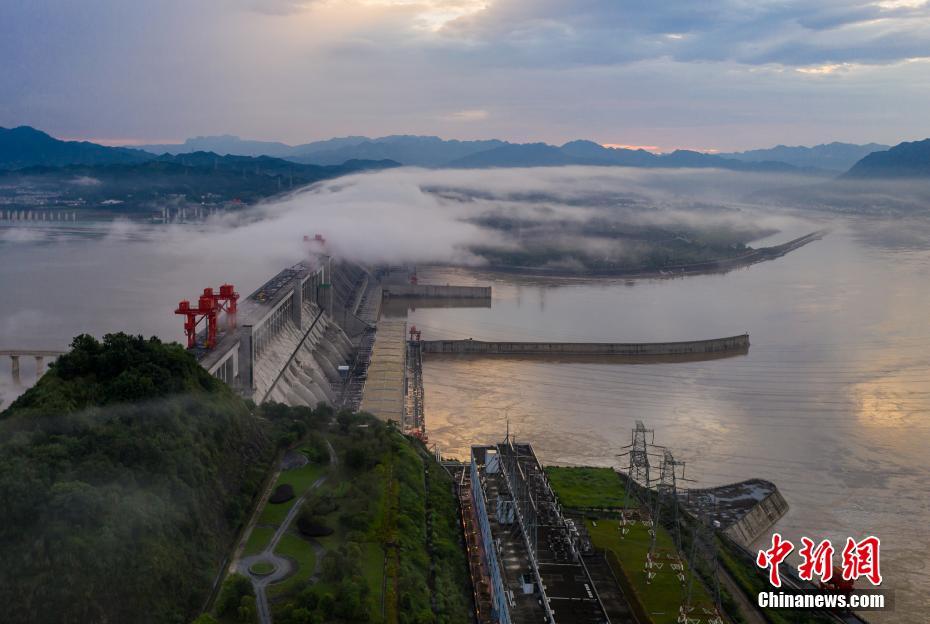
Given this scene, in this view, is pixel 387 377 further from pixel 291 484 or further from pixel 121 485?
pixel 121 485

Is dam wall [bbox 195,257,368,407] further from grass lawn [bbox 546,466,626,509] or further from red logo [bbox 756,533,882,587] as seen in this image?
red logo [bbox 756,533,882,587]

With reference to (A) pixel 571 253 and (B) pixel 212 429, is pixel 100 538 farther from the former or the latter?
A: (A) pixel 571 253

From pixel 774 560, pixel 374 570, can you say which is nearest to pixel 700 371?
pixel 774 560

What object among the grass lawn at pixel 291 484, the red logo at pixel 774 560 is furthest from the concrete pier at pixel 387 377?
the red logo at pixel 774 560

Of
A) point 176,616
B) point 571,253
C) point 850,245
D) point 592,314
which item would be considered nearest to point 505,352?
point 592,314

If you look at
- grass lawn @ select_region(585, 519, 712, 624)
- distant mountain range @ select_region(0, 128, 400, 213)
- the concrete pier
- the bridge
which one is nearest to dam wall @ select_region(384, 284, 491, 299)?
the concrete pier

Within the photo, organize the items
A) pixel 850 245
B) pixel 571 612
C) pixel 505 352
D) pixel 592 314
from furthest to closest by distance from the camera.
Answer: pixel 850 245 < pixel 592 314 < pixel 505 352 < pixel 571 612
